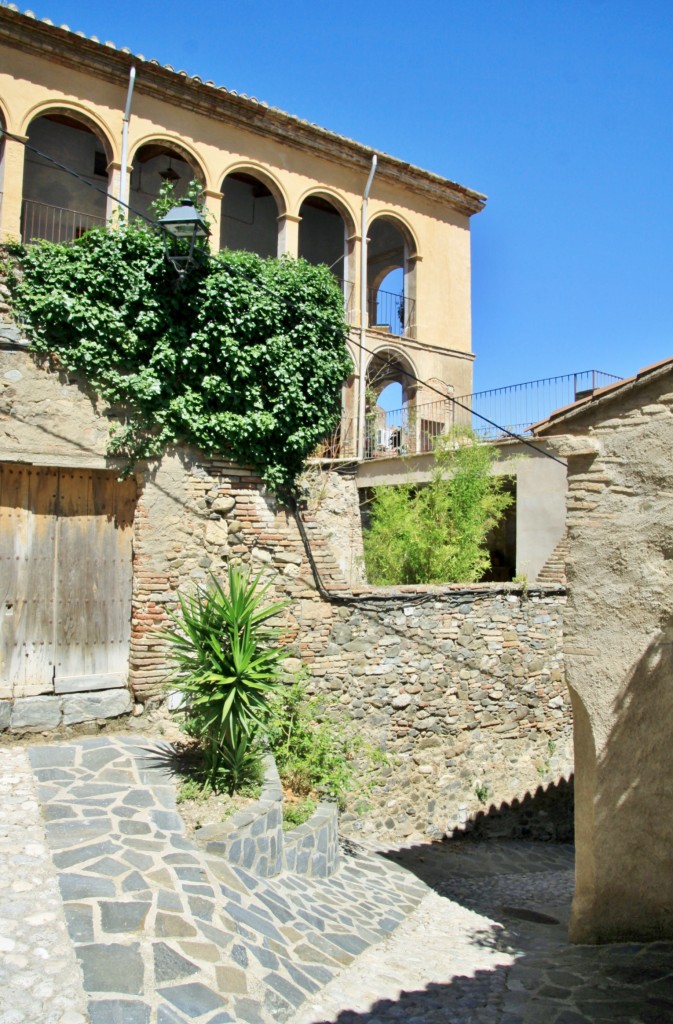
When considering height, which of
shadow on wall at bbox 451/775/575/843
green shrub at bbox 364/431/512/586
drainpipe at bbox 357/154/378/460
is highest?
drainpipe at bbox 357/154/378/460

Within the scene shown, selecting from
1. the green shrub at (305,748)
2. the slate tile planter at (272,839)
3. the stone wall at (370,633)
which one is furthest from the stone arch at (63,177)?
the slate tile planter at (272,839)

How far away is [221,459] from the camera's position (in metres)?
8.74

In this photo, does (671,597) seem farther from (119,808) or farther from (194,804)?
(119,808)

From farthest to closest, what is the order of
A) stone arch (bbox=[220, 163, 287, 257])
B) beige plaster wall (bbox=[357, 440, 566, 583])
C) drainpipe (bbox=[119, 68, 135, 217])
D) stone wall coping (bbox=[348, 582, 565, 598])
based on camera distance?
1. stone arch (bbox=[220, 163, 287, 257])
2. drainpipe (bbox=[119, 68, 135, 217])
3. beige plaster wall (bbox=[357, 440, 566, 583])
4. stone wall coping (bbox=[348, 582, 565, 598])

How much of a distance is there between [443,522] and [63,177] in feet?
34.8

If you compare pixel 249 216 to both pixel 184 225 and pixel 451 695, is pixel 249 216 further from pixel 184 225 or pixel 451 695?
pixel 451 695

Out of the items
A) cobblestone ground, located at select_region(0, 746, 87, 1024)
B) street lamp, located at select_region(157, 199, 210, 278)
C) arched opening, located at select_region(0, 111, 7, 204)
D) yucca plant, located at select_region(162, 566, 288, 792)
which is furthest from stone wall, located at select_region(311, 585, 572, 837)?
arched opening, located at select_region(0, 111, 7, 204)

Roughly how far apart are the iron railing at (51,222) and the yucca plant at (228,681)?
10.5 metres

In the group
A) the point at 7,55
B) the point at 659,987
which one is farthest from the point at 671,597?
the point at 7,55

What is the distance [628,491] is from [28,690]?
596 cm

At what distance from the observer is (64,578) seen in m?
7.94

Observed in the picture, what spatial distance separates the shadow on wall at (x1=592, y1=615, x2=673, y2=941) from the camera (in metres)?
6.11

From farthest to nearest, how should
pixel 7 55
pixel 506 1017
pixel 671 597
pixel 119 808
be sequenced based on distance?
1. pixel 7 55
2. pixel 119 808
3. pixel 671 597
4. pixel 506 1017

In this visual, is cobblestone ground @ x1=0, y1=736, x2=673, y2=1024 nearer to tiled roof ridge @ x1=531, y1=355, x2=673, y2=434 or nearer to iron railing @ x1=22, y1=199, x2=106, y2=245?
tiled roof ridge @ x1=531, y1=355, x2=673, y2=434
